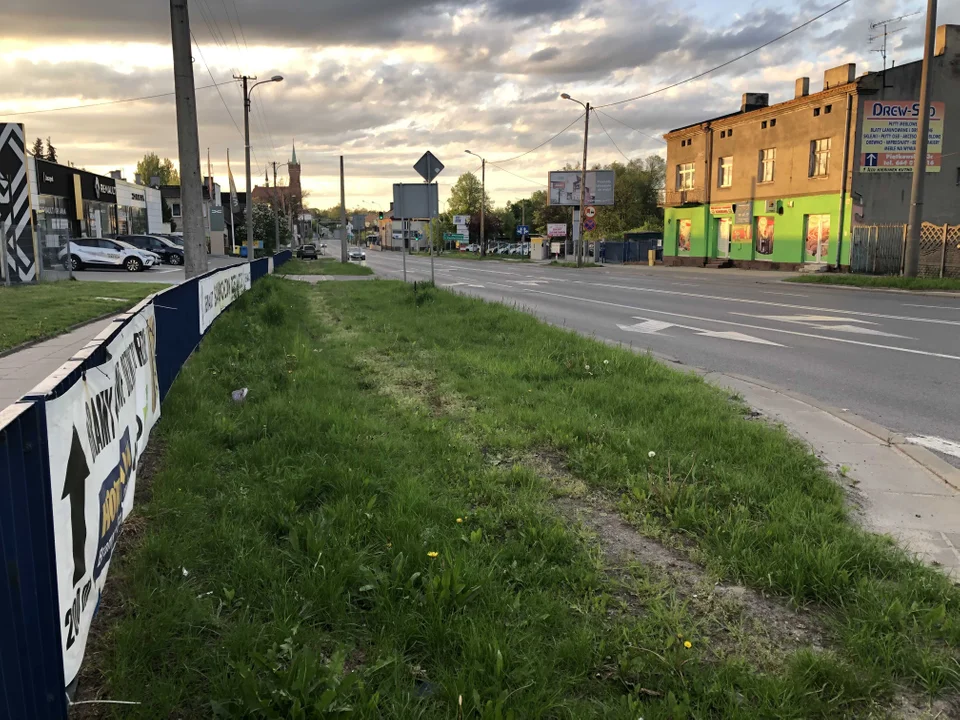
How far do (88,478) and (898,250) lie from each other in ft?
103

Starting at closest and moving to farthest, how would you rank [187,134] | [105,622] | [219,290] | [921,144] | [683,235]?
[105,622]
[219,290]
[187,134]
[921,144]
[683,235]

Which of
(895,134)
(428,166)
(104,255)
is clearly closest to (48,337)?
(428,166)

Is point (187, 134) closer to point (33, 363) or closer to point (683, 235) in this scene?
point (33, 363)

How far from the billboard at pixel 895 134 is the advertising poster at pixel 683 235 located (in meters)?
18.6

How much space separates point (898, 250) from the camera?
2792cm

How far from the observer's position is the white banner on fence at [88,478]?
2.47 m

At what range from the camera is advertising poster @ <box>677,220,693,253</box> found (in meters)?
47.8

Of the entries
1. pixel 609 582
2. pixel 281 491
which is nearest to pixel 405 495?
pixel 281 491

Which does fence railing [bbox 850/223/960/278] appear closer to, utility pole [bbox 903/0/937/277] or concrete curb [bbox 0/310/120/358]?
utility pole [bbox 903/0/937/277]

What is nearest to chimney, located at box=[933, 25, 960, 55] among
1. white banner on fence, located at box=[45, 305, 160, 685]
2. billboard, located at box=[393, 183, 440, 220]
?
billboard, located at box=[393, 183, 440, 220]

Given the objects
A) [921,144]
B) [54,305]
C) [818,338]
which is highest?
[921,144]

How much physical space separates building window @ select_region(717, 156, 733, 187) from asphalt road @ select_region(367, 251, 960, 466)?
22.0 metres

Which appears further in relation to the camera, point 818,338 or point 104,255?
point 104,255

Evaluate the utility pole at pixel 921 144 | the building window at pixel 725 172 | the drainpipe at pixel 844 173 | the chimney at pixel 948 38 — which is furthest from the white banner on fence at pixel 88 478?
the building window at pixel 725 172
